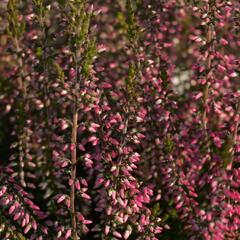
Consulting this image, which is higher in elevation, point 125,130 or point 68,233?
point 125,130

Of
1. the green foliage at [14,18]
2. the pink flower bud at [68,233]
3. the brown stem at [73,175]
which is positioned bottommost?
the pink flower bud at [68,233]

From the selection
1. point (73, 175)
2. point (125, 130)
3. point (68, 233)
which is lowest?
point (68, 233)

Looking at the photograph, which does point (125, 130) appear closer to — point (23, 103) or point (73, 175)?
point (73, 175)

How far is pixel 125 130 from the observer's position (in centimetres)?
339

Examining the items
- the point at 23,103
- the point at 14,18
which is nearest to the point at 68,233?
the point at 23,103

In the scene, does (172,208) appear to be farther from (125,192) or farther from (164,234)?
(125,192)

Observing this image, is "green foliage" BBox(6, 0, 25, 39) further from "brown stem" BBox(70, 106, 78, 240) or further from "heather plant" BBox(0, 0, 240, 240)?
"brown stem" BBox(70, 106, 78, 240)

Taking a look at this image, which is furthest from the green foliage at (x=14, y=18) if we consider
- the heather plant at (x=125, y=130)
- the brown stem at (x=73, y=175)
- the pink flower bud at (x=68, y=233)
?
the pink flower bud at (x=68, y=233)

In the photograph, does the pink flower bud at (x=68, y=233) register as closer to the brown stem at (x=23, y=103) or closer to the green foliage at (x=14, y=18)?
the brown stem at (x=23, y=103)

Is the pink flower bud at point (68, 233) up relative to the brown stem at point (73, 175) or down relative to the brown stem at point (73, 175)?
down

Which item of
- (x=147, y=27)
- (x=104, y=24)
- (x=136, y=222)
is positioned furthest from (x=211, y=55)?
(x=104, y=24)

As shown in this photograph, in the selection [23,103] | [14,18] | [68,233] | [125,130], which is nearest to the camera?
[125,130]

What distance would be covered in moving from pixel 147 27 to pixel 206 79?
754 mm

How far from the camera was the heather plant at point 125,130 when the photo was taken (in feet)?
11.2
